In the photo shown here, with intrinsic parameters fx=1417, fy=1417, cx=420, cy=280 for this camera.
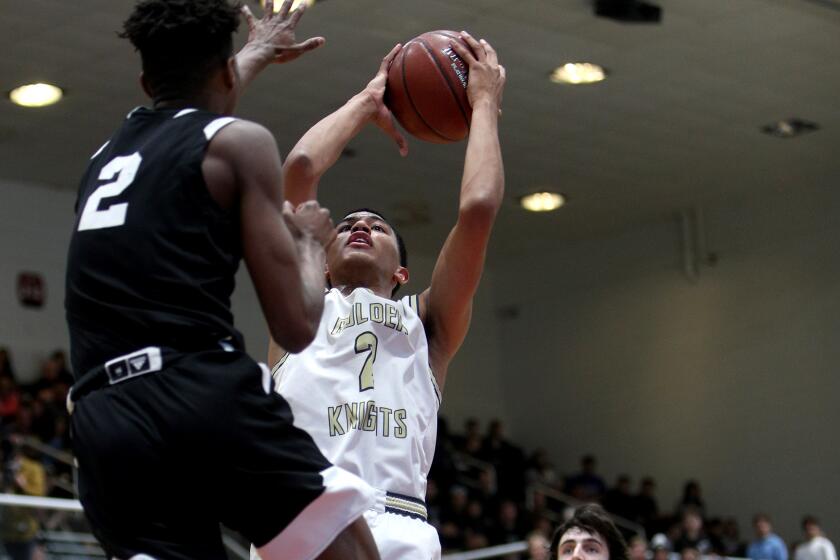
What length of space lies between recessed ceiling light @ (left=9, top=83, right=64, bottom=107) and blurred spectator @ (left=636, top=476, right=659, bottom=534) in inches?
361

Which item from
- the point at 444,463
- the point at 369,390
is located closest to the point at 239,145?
the point at 369,390

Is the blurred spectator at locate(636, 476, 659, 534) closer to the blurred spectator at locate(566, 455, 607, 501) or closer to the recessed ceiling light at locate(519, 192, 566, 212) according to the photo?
the blurred spectator at locate(566, 455, 607, 501)

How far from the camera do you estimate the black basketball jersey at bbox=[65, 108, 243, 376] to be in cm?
278

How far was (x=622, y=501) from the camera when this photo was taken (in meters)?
18.7

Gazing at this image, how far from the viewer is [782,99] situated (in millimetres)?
14562

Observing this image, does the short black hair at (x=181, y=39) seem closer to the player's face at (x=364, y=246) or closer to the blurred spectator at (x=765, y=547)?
the player's face at (x=364, y=246)

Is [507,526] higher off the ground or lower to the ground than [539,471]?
lower

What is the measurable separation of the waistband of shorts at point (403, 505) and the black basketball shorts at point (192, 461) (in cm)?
109

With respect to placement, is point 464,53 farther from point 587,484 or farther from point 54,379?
point 587,484

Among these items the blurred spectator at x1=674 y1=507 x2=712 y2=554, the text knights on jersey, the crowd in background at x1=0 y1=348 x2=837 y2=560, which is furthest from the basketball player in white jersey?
the blurred spectator at x1=674 y1=507 x2=712 y2=554

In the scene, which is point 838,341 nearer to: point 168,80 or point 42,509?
point 42,509

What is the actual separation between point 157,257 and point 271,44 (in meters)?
0.95

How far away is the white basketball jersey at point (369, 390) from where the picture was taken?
12.9 feet

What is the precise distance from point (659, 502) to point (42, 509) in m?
12.4
